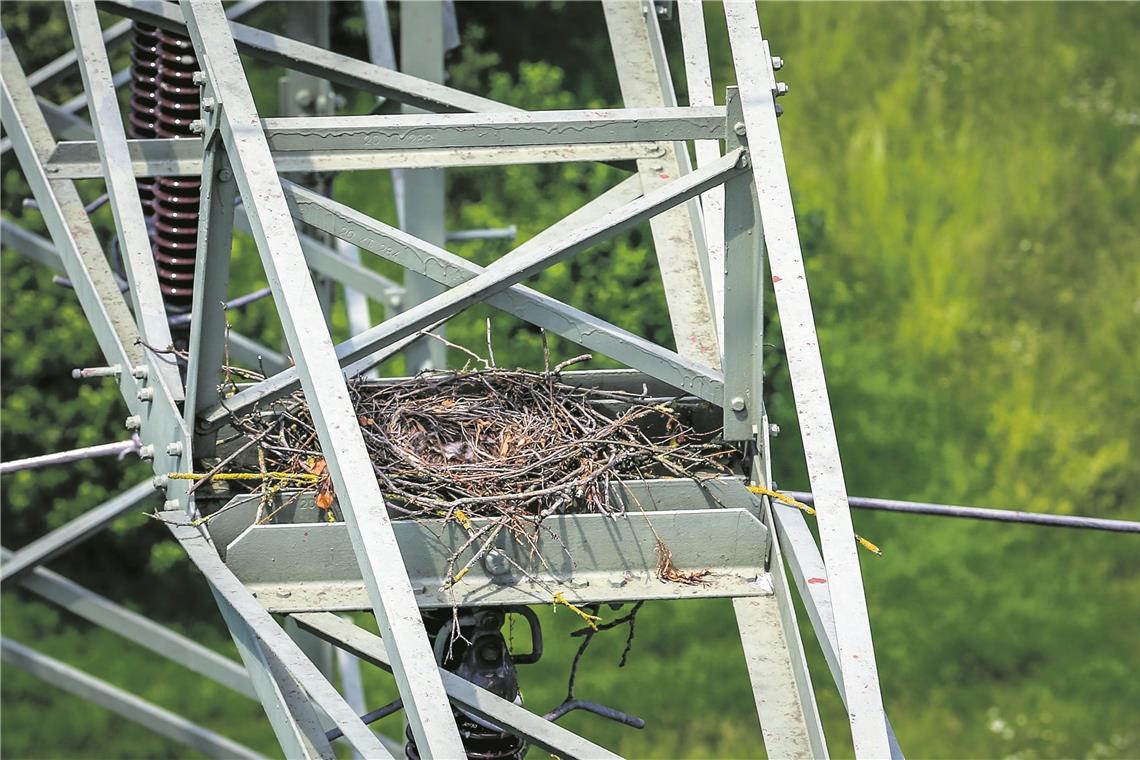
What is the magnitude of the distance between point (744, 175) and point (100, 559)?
8890mm

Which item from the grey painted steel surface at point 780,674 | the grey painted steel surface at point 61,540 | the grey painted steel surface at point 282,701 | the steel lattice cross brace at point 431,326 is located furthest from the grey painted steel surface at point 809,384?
the grey painted steel surface at point 61,540

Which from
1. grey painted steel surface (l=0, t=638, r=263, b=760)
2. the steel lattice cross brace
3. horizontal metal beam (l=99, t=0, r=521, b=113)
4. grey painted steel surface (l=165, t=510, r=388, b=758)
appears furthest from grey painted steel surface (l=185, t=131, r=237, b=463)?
grey painted steel surface (l=0, t=638, r=263, b=760)

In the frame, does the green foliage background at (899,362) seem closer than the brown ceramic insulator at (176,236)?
No

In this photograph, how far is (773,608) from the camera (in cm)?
402

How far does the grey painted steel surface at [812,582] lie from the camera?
3.37 m

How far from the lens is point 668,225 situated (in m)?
4.95

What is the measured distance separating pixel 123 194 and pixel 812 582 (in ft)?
7.17

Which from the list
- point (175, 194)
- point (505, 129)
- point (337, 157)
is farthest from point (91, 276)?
point (505, 129)

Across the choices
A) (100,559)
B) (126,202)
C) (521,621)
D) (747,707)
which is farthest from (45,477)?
(126,202)

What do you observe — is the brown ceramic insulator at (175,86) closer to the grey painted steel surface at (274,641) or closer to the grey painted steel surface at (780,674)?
the grey painted steel surface at (274,641)

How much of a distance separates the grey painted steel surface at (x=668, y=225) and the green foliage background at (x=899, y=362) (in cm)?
508

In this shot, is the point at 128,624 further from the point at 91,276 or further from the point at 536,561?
the point at 536,561

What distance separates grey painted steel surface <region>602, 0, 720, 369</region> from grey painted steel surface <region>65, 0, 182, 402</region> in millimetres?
1315

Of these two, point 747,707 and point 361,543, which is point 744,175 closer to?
point 361,543
